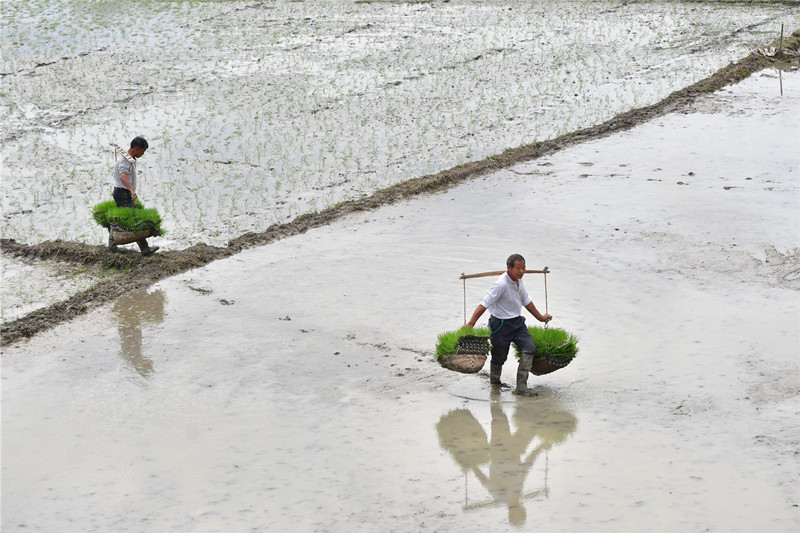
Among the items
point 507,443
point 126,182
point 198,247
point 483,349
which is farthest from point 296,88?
point 507,443

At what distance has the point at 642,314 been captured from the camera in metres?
8.67

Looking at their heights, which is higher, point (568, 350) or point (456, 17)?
point (456, 17)

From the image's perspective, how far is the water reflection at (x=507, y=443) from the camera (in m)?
6.08

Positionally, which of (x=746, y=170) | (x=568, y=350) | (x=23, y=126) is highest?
(x=23, y=126)

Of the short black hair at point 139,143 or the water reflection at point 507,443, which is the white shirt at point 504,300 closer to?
the water reflection at point 507,443

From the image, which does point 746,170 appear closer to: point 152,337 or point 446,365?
point 446,365

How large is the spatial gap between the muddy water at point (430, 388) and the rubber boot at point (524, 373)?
0.13 metres

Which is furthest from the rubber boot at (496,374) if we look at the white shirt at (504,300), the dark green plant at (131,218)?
the dark green plant at (131,218)

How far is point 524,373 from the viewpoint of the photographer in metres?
7.36

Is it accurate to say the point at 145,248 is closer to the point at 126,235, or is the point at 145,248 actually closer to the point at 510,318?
the point at 126,235

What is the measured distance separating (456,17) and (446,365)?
54.9ft

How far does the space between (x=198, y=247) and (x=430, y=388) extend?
4169 mm

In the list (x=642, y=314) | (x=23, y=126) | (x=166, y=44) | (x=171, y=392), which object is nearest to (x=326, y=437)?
(x=171, y=392)

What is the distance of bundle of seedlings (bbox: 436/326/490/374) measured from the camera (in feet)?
23.5
